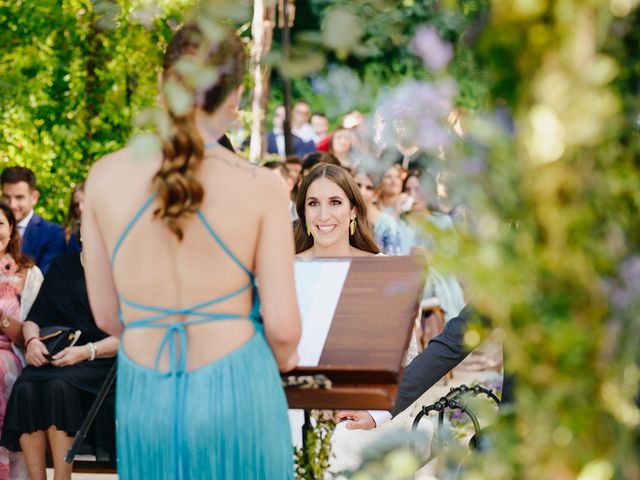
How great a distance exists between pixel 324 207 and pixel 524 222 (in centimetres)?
395

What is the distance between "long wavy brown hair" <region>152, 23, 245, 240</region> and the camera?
114 inches

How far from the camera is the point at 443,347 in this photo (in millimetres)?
4160

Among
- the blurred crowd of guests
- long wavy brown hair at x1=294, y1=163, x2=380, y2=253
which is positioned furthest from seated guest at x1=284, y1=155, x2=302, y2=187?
long wavy brown hair at x1=294, y1=163, x2=380, y2=253

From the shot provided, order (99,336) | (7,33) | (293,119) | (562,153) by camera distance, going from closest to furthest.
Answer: (562,153) → (99,336) → (7,33) → (293,119)

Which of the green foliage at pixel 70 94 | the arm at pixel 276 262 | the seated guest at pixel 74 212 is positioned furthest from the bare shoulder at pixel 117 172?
the green foliage at pixel 70 94

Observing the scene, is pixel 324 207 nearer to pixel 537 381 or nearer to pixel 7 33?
pixel 537 381

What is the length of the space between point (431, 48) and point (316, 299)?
1559 millimetres

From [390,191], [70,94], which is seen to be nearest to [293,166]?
[390,191]

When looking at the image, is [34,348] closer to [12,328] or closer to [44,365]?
[44,365]

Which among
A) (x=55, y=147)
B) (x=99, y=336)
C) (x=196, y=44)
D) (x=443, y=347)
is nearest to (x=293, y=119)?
(x=55, y=147)

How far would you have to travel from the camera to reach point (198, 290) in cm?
304

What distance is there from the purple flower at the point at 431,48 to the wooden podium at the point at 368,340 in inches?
41.5

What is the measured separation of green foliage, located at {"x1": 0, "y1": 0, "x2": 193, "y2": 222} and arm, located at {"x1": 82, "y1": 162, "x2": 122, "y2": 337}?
6.75 m

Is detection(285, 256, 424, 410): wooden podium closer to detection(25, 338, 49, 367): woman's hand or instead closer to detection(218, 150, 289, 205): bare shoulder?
detection(218, 150, 289, 205): bare shoulder
